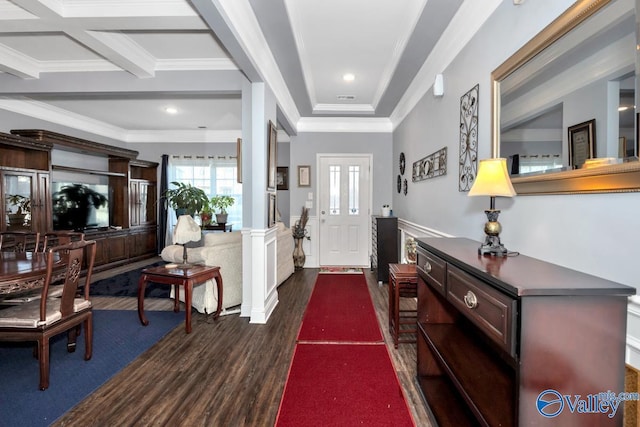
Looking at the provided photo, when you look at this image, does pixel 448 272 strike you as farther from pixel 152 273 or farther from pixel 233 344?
pixel 152 273

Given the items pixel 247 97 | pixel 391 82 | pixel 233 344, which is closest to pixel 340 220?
pixel 391 82

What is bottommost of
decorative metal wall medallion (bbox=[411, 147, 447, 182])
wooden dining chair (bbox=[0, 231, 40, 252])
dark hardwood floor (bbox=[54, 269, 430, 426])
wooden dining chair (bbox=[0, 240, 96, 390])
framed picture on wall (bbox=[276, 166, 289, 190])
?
dark hardwood floor (bbox=[54, 269, 430, 426])

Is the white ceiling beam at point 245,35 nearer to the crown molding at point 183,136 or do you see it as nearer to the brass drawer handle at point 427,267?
the brass drawer handle at point 427,267

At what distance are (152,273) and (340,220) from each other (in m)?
3.35

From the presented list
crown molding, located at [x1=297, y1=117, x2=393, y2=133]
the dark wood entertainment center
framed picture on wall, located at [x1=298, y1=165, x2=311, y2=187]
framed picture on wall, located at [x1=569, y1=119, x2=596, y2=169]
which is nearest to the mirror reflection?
framed picture on wall, located at [x1=569, y1=119, x2=596, y2=169]

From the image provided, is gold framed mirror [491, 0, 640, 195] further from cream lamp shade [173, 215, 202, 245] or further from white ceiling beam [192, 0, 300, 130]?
cream lamp shade [173, 215, 202, 245]

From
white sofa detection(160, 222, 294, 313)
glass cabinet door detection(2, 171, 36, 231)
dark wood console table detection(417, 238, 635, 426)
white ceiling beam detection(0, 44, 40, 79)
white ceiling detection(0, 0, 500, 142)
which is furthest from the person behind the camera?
glass cabinet door detection(2, 171, 36, 231)

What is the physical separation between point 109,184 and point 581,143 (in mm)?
6893

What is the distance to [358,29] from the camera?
277 centimetres

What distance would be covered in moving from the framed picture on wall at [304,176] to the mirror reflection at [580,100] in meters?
4.00

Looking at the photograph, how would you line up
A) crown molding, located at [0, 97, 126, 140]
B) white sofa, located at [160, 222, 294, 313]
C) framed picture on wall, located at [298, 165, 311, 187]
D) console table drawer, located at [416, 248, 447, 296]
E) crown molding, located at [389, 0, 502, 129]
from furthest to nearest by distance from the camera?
framed picture on wall, located at [298, 165, 311, 187] < crown molding, located at [0, 97, 126, 140] < white sofa, located at [160, 222, 294, 313] < crown molding, located at [389, 0, 502, 129] < console table drawer, located at [416, 248, 447, 296]

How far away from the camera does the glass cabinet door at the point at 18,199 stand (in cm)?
388

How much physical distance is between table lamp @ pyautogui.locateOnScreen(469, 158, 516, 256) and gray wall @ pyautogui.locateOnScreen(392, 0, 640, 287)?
0.21 m

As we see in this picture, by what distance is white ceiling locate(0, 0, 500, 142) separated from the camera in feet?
7.55
